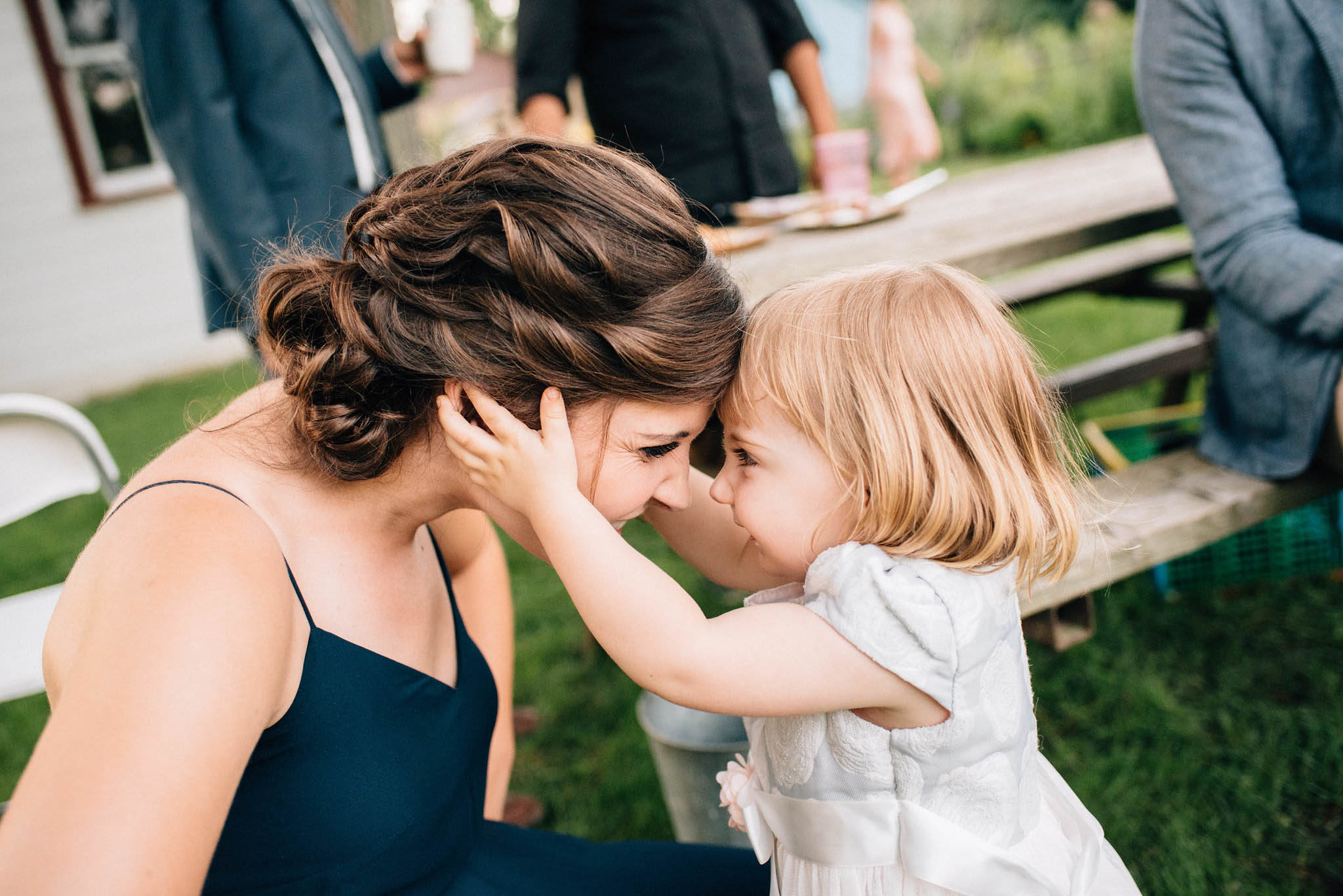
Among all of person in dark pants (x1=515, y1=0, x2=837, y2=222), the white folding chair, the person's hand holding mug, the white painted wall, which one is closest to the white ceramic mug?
the person's hand holding mug

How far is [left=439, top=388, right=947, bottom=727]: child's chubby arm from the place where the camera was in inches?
45.8

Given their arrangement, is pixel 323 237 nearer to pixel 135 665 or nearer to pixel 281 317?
pixel 281 317

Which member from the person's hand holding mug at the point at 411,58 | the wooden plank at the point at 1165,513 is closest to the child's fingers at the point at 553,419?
the wooden plank at the point at 1165,513

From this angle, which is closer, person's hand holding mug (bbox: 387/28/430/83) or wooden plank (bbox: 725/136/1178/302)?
wooden plank (bbox: 725/136/1178/302)

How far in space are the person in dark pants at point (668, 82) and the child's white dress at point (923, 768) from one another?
1.73 metres

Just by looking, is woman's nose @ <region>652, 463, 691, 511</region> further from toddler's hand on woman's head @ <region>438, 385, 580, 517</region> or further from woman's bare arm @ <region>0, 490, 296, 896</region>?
woman's bare arm @ <region>0, 490, 296, 896</region>

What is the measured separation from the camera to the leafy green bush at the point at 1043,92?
14.9 metres

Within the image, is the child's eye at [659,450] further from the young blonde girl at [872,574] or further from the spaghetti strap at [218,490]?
the spaghetti strap at [218,490]

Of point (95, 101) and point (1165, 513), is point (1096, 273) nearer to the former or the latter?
point (1165, 513)

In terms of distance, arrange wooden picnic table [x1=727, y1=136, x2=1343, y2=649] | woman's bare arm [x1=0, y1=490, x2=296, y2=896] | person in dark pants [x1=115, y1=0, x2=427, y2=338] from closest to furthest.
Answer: woman's bare arm [x1=0, y1=490, x2=296, y2=896] < wooden picnic table [x1=727, y1=136, x2=1343, y2=649] < person in dark pants [x1=115, y1=0, x2=427, y2=338]

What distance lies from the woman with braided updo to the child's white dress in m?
0.36

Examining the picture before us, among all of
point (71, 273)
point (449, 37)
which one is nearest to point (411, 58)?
point (449, 37)

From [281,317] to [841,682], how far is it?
87cm

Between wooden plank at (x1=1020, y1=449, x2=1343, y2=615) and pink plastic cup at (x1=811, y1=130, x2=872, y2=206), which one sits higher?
pink plastic cup at (x1=811, y1=130, x2=872, y2=206)
